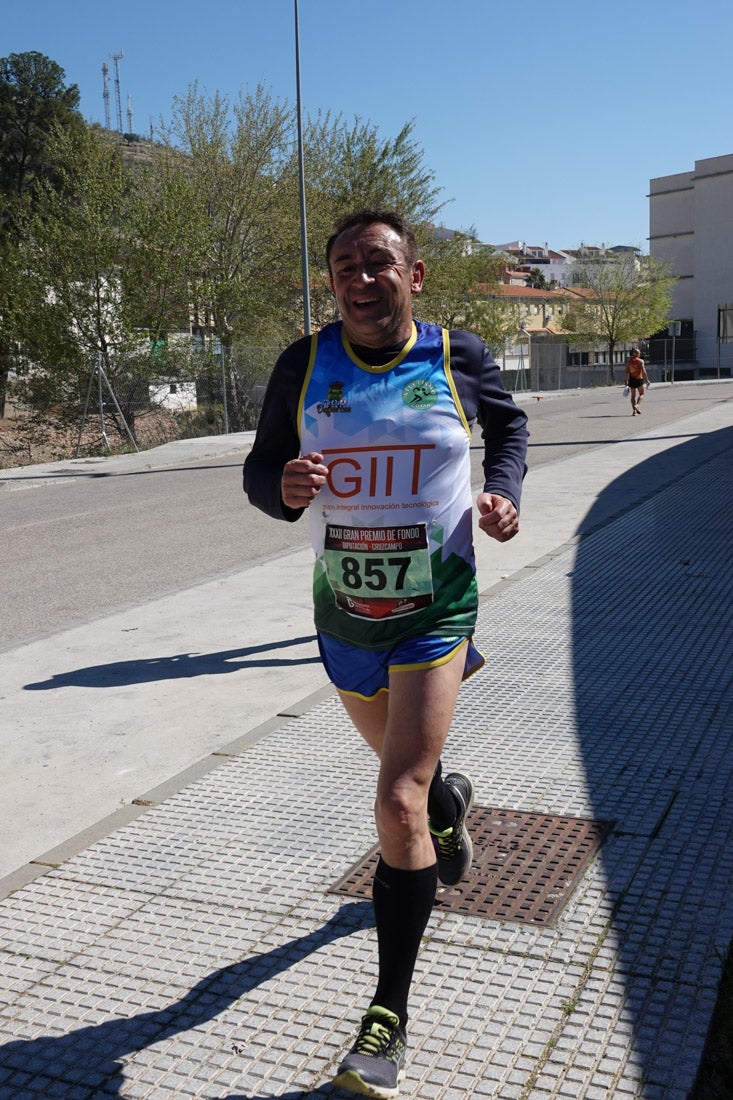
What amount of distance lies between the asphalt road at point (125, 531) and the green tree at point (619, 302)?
4279 centimetres

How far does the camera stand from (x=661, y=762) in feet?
15.4

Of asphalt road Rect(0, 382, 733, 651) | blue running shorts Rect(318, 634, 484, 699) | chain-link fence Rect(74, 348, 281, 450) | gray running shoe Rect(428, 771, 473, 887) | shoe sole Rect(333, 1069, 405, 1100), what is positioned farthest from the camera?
chain-link fence Rect(74, 348, 281, 450)

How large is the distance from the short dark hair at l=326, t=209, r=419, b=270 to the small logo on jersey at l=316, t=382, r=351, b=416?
338mm

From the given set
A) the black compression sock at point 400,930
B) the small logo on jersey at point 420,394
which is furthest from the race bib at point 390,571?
the black compression sock at point 400,930

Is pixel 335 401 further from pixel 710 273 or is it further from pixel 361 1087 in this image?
pixel 710 273

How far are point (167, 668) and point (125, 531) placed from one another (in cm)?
621

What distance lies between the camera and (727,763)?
4.67m

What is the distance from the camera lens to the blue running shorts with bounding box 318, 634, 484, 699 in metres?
2.81

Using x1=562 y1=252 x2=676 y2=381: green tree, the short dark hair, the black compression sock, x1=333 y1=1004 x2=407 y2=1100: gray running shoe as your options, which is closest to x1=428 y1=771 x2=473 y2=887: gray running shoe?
the black compression sock

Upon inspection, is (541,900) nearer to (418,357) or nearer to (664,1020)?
(664,1020)

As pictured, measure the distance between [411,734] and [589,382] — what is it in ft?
185

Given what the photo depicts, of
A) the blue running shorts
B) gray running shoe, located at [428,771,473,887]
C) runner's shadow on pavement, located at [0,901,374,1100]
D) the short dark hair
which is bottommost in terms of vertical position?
runner's shadow on pavement, located at [0,901,374,1100]

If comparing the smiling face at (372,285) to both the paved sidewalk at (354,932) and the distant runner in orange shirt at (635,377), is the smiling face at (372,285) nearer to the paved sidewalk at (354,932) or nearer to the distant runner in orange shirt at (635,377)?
the paved sidewalk at (354,932)

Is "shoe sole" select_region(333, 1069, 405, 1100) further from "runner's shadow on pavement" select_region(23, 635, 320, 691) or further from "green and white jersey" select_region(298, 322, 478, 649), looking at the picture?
"runner's shadow on pavement" select_region(23, 635, 320, 691)
